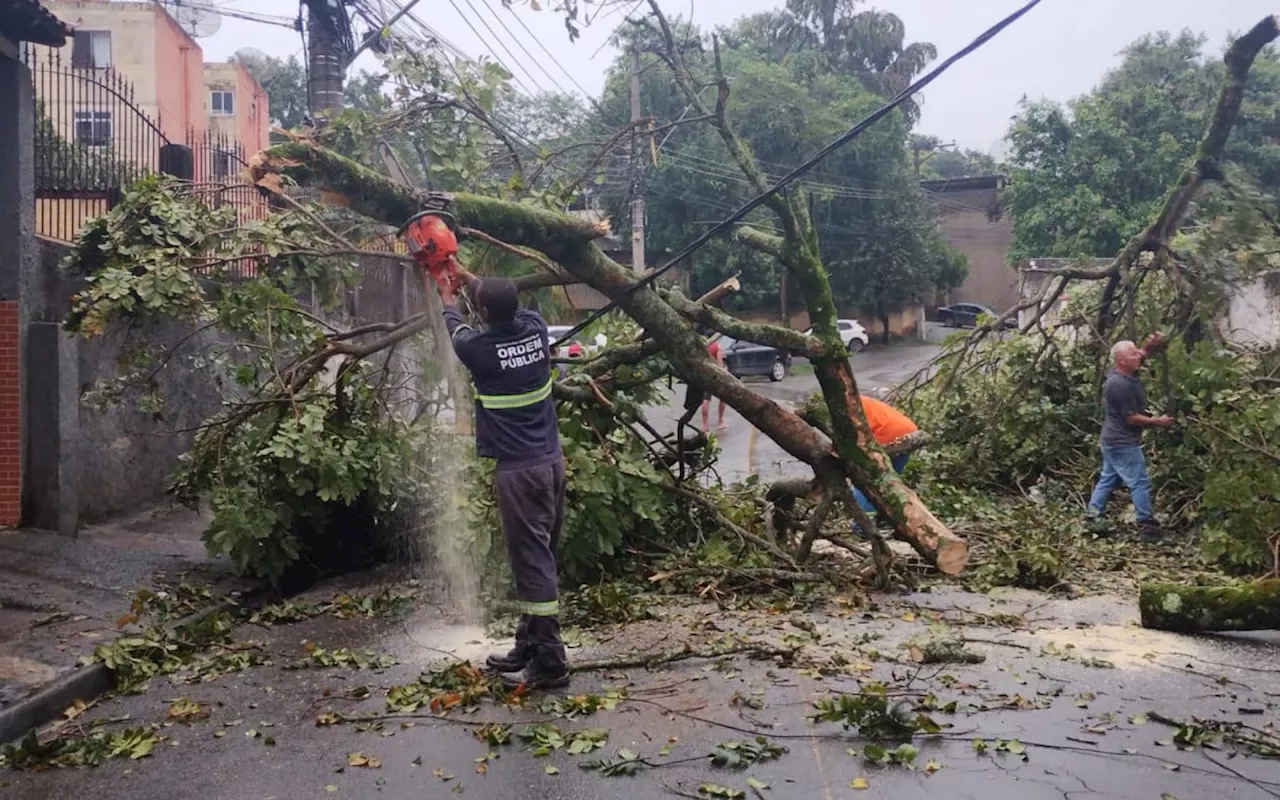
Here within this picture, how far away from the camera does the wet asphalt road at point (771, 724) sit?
4141 mm

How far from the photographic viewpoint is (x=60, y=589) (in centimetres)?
750

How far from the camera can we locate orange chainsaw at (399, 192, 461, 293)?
5.85 metres

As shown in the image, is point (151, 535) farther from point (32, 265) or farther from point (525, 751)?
point (525, 751)

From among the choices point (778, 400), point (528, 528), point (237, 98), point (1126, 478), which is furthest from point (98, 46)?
point (528, 528)

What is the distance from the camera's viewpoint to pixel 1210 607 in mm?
5973

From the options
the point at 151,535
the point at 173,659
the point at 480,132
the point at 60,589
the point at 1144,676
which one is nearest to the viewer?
the point at 1144,676

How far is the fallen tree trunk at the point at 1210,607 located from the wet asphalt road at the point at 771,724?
113 mm

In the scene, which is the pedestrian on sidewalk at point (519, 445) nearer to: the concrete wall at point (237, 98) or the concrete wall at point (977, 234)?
the concrete wall at point (237, 98)

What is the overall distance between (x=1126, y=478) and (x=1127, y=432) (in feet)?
1.20

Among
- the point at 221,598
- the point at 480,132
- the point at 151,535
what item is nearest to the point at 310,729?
the point at 221,598

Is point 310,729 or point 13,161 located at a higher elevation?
point 13,161

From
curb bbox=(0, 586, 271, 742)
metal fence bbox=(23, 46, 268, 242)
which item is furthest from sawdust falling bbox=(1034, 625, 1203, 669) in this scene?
metal fence bbox=(23, 46, 268, 242)

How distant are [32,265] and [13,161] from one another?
31.5 inches

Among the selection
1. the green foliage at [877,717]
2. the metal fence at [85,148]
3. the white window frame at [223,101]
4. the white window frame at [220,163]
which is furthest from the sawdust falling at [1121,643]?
the white window frame at [223,101]
